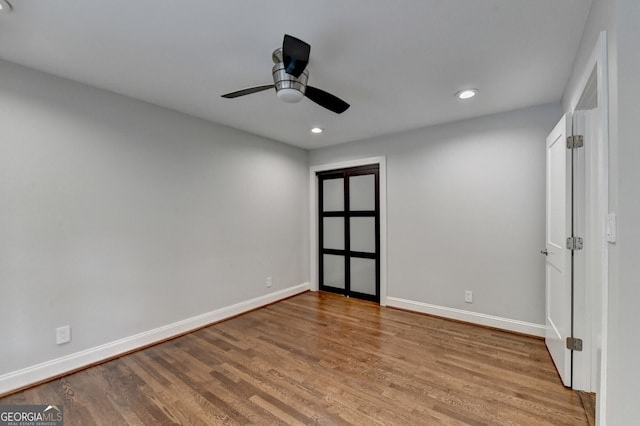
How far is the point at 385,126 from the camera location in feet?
11.8

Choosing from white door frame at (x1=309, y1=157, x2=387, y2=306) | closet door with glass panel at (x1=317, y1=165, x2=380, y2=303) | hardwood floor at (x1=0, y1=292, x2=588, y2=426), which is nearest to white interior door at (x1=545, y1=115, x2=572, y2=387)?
hardwood floor at (x1=0, y1=292, x2=588, y2=426)

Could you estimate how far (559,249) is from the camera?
7.22 feet

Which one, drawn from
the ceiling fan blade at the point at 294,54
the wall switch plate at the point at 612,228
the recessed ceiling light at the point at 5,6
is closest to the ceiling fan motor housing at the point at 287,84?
the ceiling fan blade at the point at 294,54

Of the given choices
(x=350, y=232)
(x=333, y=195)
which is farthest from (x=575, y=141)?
(x=333, y=195)

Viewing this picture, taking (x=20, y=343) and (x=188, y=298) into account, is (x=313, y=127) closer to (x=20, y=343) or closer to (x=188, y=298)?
(x=188, y=298)

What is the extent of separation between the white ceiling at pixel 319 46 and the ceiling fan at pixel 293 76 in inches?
8.2

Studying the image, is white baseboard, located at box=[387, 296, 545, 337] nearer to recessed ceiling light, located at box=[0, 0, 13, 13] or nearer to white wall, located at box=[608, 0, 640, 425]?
white wall, located at box=[608, 0, 640, 425]

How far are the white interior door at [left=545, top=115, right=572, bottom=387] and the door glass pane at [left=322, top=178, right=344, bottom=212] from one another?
2.61 metres

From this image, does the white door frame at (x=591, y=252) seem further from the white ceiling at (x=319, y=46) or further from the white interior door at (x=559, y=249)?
the white ceiling at (x=319, y=46)

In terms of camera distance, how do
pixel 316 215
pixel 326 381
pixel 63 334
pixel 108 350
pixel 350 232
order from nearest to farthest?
pixel 326 381, pixel 63 334, pixel 108 350, pixel 350 232, pixel 316 215

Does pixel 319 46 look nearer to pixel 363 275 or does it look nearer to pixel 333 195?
pixel 333 195

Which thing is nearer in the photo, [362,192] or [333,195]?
[362,192]

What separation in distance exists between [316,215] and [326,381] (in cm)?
289

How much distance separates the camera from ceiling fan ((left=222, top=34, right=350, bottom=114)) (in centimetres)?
151
